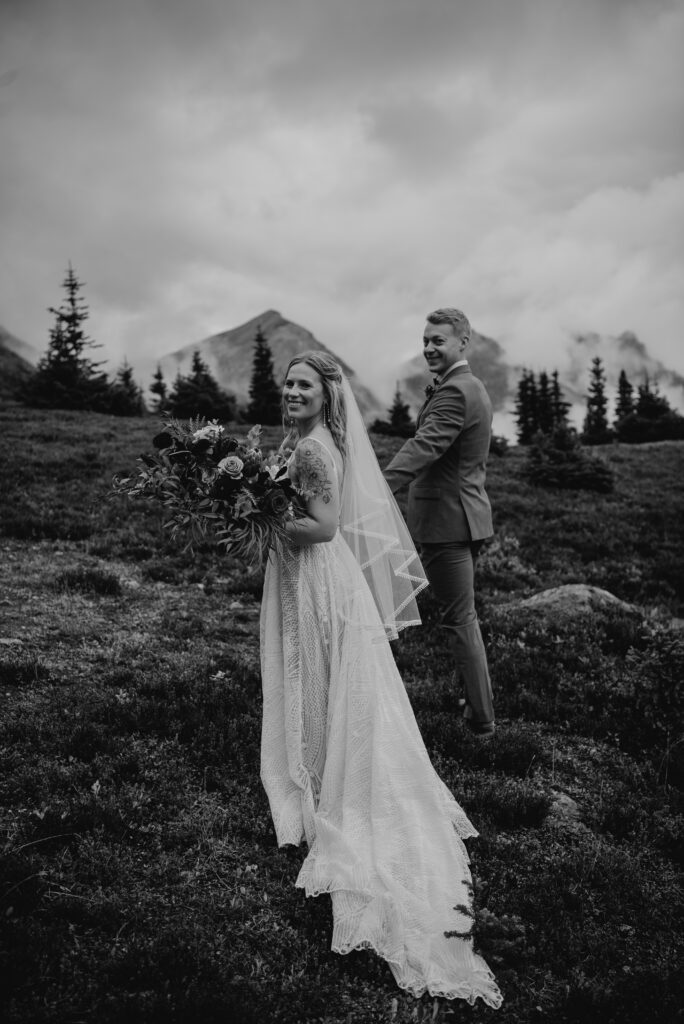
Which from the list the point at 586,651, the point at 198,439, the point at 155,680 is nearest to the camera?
the point at 198,439

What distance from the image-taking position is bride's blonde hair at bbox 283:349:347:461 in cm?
466

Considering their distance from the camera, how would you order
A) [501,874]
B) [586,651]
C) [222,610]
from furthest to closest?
[222,610]
[586,651]
[501,874]

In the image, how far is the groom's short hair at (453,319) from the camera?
6.23m

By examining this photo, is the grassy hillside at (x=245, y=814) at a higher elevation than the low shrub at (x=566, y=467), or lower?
lower

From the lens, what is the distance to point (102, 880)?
398 centimetres

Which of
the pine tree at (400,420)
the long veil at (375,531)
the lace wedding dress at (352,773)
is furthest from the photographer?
the pine tree at (400,420)

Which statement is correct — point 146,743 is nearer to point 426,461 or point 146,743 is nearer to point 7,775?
point 7,775

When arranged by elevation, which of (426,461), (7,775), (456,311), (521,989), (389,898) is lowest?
(521,989)

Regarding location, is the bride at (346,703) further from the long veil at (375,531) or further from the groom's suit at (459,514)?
the groom's suit at (459,514)

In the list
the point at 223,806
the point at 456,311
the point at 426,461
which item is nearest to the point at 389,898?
the point at 223,806

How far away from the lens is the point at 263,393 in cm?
4762

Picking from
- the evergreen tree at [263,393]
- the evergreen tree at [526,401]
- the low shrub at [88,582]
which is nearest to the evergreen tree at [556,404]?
the evergreen tree at [526,401]

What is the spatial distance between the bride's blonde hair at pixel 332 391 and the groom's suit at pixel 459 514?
147 centimetres

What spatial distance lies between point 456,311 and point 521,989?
5417mm
